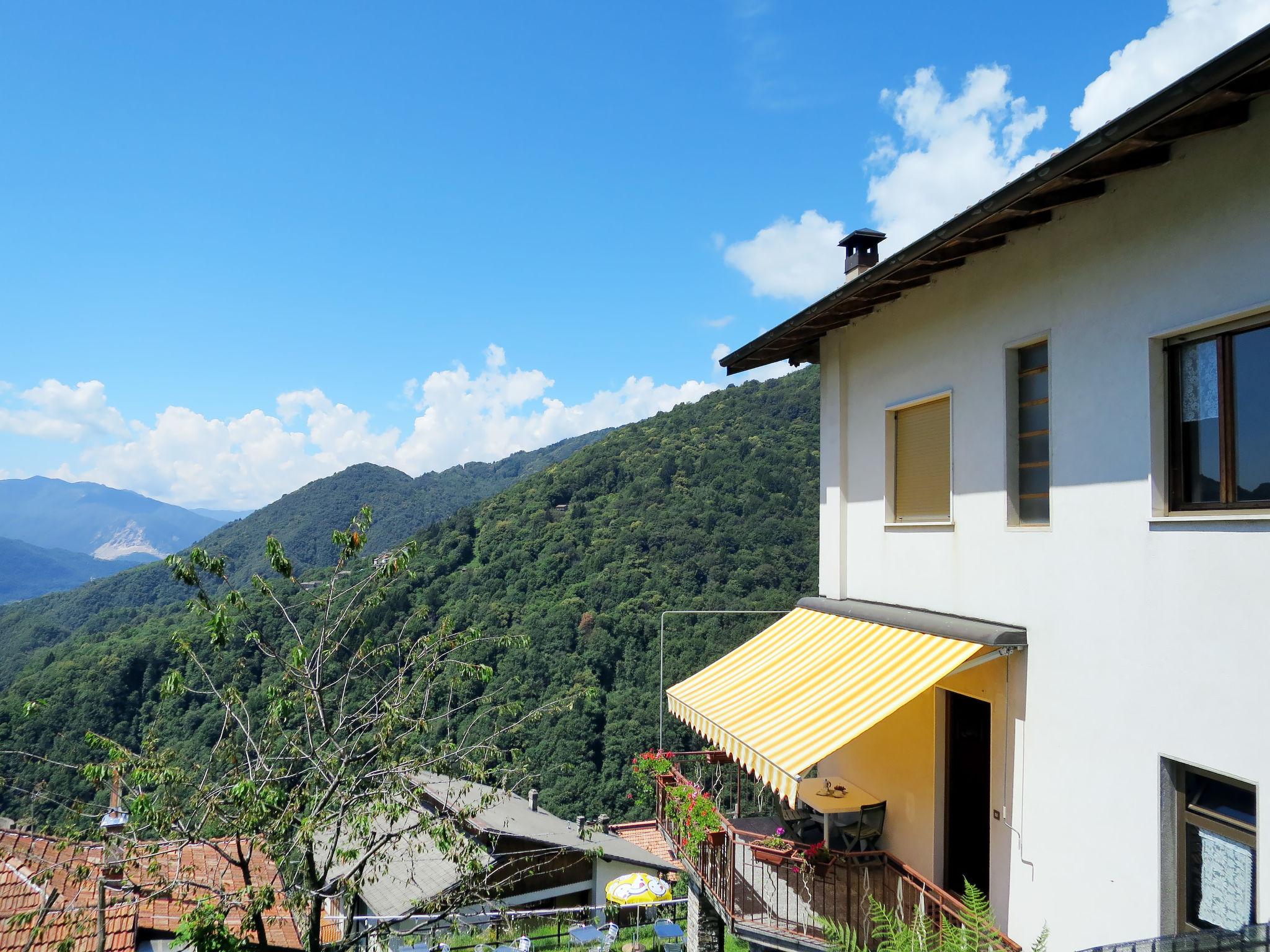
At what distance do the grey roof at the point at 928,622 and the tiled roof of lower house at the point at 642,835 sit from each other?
3472 centimetres

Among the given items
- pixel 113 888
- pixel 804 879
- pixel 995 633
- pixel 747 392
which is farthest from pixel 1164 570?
pixel 747 392

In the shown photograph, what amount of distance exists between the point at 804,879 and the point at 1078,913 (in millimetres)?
3231

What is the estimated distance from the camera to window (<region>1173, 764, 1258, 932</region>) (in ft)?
17.6

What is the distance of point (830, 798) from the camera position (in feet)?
33.7

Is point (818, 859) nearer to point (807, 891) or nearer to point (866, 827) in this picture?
point (807, 891)

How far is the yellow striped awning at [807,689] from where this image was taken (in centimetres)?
759

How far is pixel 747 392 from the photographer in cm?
8788

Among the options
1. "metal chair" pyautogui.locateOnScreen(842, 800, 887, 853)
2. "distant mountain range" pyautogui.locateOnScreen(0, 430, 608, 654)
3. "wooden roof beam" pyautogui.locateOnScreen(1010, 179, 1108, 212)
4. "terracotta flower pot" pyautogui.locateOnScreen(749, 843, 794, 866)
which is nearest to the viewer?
"wooden roof beam" pyautogui.locateOnScreen(1010, 179, 1108, 212)

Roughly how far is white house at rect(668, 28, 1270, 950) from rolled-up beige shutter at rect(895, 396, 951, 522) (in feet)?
0.11

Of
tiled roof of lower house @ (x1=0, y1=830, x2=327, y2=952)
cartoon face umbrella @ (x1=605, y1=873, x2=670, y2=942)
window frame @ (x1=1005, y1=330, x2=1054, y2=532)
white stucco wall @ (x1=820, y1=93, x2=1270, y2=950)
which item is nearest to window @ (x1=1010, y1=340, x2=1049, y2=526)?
→ window frame @ (x1=1005, y1=330, x2=1054, y2=532)

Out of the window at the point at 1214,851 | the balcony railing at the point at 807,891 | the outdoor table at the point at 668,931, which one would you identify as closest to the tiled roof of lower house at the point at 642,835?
the outdoor table at the point at 668,931

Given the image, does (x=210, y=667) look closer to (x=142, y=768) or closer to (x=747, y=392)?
(x=142, y=768)

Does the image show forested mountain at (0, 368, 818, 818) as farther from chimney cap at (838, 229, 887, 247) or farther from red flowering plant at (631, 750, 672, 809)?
chimney cap at (838, 229, 887, 247)

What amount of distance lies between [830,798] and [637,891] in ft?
61.4
